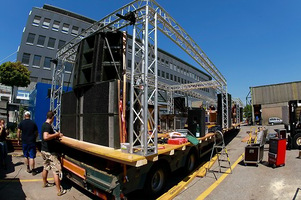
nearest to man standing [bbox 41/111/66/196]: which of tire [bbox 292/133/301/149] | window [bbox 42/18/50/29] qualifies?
tire [bbox 292/133/301/149]

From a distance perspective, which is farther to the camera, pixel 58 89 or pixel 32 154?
pixel 58 89

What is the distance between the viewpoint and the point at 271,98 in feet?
103

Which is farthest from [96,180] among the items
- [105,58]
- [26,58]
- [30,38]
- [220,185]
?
[30,38]

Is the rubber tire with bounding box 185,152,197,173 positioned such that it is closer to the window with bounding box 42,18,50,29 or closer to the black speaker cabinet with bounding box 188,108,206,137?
the black speaker cabinet with bounding box 188,108,206,137

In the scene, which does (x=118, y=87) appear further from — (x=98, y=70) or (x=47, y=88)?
(x=47, y=88)

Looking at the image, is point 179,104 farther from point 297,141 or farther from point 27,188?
point 27,188

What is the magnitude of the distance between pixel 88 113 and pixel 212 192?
3.79m

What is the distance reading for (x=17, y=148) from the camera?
9.62 m

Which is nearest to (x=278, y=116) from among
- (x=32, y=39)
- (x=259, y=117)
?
(x=259, y=117)

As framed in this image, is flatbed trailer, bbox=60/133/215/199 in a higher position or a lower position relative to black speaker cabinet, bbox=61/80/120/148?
lower

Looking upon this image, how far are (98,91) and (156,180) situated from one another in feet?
8.65

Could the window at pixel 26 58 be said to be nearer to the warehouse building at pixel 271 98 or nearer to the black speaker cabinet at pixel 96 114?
the black speaker cabinet at pixel 96 114

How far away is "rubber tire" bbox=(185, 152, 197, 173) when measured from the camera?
5.78 m

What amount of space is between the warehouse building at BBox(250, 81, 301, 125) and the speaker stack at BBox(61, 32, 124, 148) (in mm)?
32037
